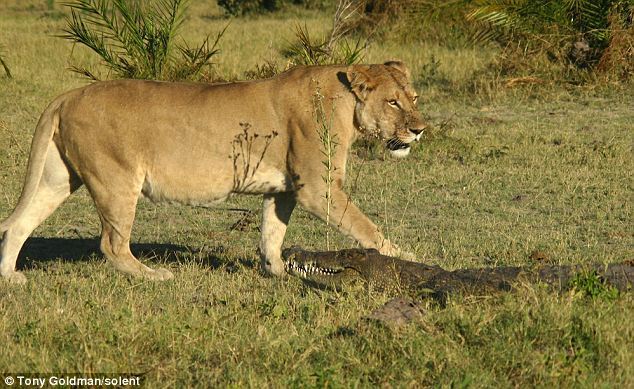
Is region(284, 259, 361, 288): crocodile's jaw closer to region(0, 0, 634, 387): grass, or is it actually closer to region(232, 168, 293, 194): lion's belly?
region(0, 0, 634, 387): grass

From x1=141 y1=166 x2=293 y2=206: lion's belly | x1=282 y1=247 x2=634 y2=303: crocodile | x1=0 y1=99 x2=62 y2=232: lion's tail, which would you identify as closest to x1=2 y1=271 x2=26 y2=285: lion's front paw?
x1=0 y1=99 x2=62 y2=232: lion's tail

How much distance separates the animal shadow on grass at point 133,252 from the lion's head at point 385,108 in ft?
4.09

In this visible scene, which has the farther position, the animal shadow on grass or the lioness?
the animal shadow on grass

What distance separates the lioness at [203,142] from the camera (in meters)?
6.60

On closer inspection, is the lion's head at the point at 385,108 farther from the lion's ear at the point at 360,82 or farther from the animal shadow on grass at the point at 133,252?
the animal shadow on grass at the point at 133,252

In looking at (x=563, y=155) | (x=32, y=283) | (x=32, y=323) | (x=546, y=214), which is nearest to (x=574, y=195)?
(x=546, y=214)

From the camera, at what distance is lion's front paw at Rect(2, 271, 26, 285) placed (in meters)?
6.62

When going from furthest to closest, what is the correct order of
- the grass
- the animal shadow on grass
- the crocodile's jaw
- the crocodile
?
the animal shadow on grass, the crocodile's jaw, the crocodile, the grass

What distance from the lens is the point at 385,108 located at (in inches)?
270

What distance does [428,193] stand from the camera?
31.6ft

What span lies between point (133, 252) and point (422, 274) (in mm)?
2660

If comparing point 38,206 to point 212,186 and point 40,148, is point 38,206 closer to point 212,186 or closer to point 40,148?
point 40,148

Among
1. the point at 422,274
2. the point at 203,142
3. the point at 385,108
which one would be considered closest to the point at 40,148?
the point at 203,142

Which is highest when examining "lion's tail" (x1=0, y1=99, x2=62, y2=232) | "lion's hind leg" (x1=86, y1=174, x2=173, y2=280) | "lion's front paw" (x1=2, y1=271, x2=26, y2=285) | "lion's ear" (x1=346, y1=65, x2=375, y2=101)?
"lion's ear" (x1=346, y1=65, x2=375, y2=101)
